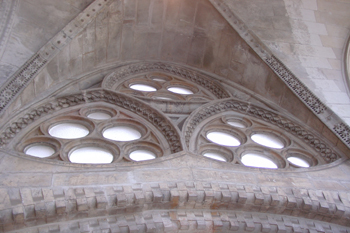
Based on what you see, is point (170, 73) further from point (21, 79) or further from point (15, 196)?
point (15, 196)

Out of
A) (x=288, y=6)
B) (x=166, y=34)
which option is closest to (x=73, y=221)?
(x=166, y=34)

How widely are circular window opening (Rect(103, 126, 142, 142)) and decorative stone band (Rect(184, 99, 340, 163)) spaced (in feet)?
2.95

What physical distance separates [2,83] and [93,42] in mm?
2903

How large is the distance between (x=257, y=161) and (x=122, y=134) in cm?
235

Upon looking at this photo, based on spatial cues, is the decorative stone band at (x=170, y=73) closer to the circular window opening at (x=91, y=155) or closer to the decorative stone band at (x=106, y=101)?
the decorative stone band at (x=106, y=101)

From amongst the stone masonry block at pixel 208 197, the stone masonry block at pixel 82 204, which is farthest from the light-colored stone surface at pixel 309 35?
the stone masonry block at pixel 82 204

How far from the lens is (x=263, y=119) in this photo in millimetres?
8430

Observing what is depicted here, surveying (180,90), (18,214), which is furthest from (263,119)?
(18,214)

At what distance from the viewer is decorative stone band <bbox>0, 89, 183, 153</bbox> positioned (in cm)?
638

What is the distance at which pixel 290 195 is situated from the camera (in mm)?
5367

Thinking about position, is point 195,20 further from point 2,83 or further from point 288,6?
point 2,83

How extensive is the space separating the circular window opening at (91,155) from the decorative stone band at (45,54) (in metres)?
1.31

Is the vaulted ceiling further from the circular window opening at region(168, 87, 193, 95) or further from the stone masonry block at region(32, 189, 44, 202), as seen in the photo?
the stone masonry block at region(32, 189, 44, 202)

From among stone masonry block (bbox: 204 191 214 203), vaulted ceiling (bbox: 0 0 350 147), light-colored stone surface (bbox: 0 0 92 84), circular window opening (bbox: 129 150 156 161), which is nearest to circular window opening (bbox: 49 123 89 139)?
vaulted ceiling (bbox: 0 0 350 147)
